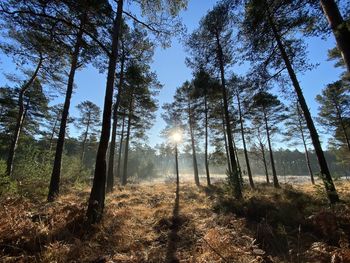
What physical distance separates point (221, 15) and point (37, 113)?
70.5 feet

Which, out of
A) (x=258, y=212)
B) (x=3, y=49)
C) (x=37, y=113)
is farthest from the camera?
(x=37, y=113)

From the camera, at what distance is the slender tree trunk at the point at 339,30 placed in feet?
14.5

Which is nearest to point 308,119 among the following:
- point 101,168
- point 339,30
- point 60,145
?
point 339,30

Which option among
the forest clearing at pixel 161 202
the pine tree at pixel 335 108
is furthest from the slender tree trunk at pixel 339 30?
the pine tree at pixel 335 108

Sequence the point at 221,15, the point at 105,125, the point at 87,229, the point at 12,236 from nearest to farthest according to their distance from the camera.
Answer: the point at 12,236
the point at 87,229
the point at 105,125
the point at 221,15

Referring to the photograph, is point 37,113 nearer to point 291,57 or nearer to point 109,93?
point 109,93

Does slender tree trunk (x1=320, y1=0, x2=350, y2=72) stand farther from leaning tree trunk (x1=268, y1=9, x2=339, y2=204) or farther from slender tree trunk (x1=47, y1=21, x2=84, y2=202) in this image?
slender tree trunk (x1=47, y1=21, x2=84, y2=202)

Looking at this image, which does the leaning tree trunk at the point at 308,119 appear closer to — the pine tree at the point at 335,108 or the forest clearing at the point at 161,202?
the forest clearing at the point at 161,202

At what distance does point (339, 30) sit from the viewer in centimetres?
440

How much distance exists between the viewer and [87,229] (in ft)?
16.1

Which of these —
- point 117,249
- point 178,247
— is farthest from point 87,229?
point 178,247

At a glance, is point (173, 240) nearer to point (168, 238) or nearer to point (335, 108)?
point (168, 238)

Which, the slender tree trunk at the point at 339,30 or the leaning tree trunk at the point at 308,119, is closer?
the slender tree trunk at the point at 339,30

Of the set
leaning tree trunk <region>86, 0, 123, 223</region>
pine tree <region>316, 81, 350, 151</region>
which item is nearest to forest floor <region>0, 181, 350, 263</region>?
leaning tree trunk <region>86, 0, 123, 223</region>
